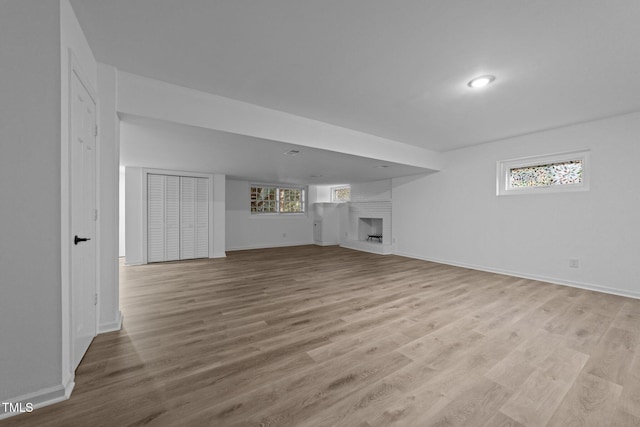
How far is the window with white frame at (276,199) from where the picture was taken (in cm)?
772

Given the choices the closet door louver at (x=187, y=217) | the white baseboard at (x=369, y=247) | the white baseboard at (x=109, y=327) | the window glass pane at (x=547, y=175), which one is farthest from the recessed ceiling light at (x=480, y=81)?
the closet door louver at (x=187, y=217)

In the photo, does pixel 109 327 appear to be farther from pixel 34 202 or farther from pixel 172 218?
pixel 172 218

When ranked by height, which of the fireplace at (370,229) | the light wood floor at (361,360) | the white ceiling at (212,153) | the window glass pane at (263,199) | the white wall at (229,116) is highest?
the white wall at (229,116)

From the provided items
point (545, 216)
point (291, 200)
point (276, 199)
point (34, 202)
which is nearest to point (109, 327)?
point (34, 202)

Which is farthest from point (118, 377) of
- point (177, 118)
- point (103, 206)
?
point (177, 118)

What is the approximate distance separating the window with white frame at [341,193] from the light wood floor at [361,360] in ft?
18.6

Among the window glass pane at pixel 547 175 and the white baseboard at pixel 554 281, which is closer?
the white baseboard at pixel 554 281

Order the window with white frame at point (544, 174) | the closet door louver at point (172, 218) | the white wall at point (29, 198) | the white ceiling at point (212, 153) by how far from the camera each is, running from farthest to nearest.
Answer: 1. the closet door louver at point (172, 218)
2. the window with white frame at point (544, 174)
3. the white ceiling at point (212, 153)
4. the white wall at point (29, 198)

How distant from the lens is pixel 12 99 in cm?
129

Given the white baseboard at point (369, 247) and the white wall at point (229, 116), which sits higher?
the white wall at point (229, 116)

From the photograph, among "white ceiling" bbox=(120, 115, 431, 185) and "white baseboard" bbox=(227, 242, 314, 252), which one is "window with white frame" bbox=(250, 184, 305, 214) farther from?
"white ceiling" bbox=(120, 115, 431, 185)

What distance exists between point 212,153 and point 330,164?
2.07 metres

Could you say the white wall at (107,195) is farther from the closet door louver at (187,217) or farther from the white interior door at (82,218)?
the closet door louver at (187,217)

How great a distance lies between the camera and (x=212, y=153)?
12.8 feet
